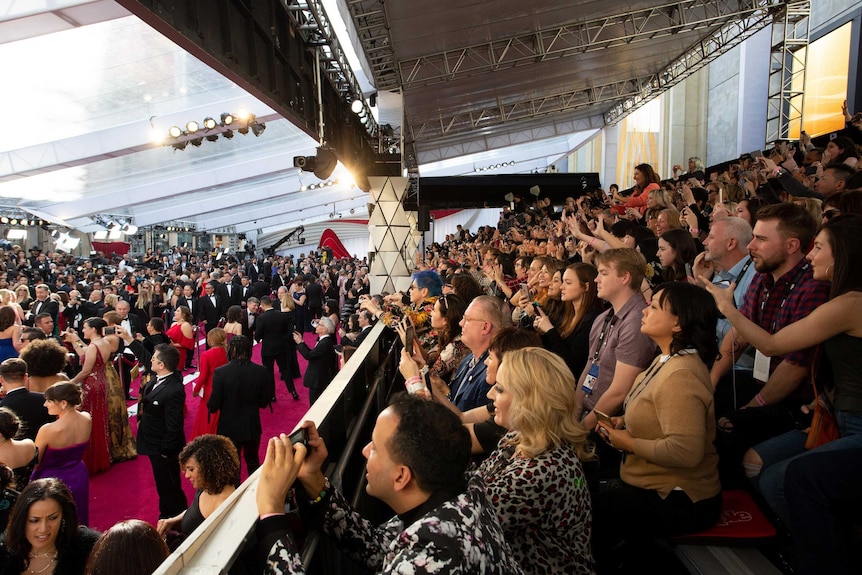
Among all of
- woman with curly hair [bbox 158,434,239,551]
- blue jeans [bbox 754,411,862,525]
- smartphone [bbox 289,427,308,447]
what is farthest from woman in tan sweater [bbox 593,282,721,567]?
woman with curly hair [bbox 158,434,239,551]

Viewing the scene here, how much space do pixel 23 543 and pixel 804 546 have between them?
286 centimetres

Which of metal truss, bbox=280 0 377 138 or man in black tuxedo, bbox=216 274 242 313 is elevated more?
metal truss, bbox=280 0 377 138

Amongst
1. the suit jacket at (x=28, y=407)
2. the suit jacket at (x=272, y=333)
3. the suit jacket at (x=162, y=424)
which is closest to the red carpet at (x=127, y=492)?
the suit jacket at (x=162, y=424)

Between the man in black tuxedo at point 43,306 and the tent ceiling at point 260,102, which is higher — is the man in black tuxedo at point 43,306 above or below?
below

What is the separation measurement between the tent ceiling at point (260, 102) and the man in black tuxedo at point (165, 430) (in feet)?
12.1

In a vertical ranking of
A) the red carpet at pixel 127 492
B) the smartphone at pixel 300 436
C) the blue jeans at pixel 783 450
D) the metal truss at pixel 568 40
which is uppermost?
the metal truss at pixel 568 40

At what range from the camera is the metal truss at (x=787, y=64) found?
10.2m

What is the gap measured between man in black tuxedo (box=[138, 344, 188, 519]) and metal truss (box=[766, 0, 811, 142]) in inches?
429

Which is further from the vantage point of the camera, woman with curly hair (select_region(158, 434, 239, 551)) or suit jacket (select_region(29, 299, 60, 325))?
suit jacket (select_region(29, 299, 60, 325))

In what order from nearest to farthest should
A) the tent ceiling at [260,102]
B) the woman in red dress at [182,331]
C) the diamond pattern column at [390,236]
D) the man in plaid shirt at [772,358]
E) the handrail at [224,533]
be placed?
1. the handrail at [224,533]
2. the man in plaid shirt at [772,358]
3. the woman in red dress at [182,331]
4. the tent ceiling at [260,102]
5. the diamond pattern column at [390,236]

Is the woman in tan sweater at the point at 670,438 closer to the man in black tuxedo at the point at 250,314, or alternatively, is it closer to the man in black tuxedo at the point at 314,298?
the man in black tuxedo at the point at 250,314

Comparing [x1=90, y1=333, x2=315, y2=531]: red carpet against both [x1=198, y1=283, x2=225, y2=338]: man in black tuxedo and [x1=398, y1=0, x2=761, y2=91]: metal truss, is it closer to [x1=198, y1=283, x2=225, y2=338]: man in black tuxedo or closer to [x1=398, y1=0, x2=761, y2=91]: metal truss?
[x1=198, y1=283, x2=225, y2=338]: man in black tuxedo

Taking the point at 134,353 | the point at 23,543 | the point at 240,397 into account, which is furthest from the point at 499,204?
the point at 23,543

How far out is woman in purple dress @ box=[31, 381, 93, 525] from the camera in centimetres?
360
